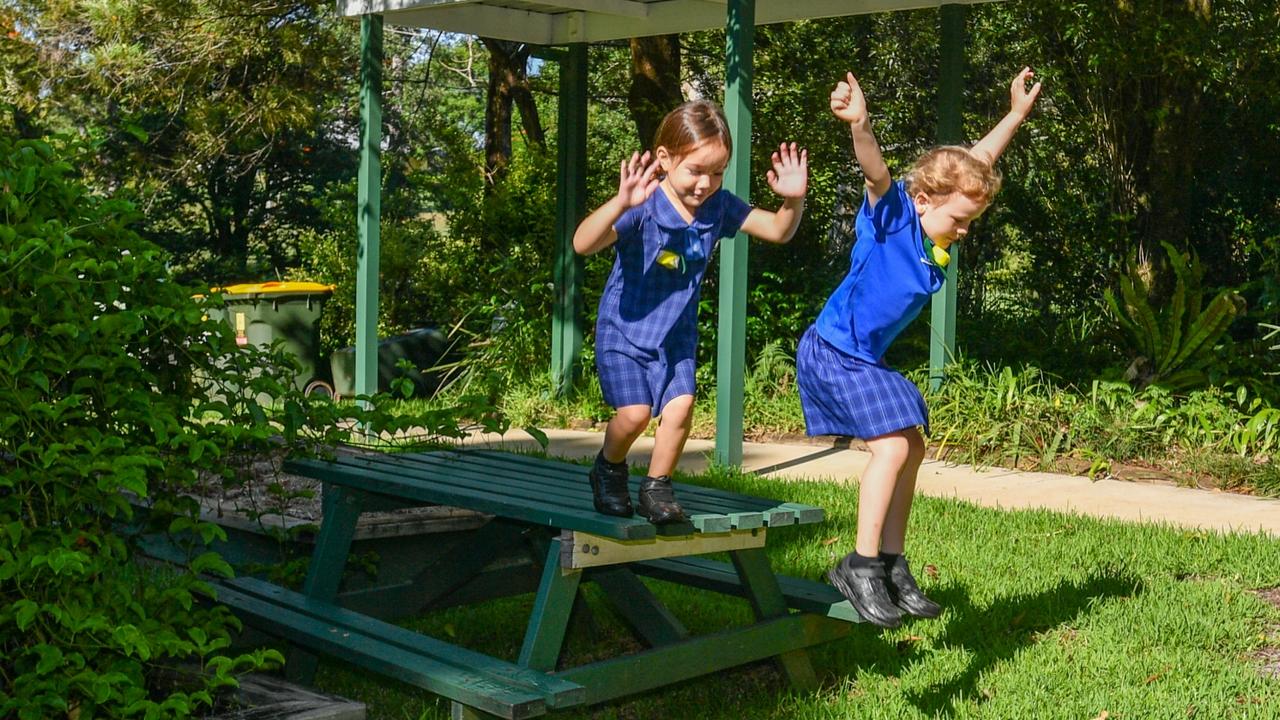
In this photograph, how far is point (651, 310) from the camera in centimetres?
390

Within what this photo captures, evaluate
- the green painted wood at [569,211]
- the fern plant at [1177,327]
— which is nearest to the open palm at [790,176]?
the fern plant at [1177,327]

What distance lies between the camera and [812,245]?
12.5 metres

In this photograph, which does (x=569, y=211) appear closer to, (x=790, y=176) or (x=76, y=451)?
(x=790, y=176)

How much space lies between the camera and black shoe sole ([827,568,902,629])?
148 inches

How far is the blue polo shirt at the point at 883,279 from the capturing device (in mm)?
3920

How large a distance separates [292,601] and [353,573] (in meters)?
0.56

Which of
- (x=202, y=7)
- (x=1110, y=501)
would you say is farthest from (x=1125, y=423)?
(x=202, y=7)

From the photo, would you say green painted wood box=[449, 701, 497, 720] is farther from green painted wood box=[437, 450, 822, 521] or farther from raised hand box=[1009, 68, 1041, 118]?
raised hand box=[1009, 68, 1041, 118]

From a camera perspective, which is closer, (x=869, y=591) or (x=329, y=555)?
(x=869, y=591)

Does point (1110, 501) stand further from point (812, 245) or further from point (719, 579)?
point (812, 245)

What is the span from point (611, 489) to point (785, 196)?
1026mm

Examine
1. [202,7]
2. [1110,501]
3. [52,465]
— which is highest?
[202,7]

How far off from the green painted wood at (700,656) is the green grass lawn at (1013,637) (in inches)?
7.6

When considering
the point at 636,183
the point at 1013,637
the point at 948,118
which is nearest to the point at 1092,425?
the point at 948,118
